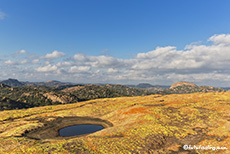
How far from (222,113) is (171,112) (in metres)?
22.0

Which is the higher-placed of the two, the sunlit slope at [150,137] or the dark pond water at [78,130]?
the sunlit slope at [150,137]

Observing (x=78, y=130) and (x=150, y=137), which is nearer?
(x=150, y=137)

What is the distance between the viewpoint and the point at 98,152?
3105 centimetres

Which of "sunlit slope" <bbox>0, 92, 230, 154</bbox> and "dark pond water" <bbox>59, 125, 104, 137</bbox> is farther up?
"sunlit slope" <bbox>0, 92, 230, 154</bbox>

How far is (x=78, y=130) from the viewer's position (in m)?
54.1

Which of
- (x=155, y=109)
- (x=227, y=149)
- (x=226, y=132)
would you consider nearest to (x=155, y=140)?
(x=227, y=149)

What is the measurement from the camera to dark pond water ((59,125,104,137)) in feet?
166

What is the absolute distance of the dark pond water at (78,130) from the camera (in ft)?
166

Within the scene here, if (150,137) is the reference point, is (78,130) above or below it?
below

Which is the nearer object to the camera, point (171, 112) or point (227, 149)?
point (227, 149)

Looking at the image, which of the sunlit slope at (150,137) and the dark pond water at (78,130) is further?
the dark pond water at (78,130)

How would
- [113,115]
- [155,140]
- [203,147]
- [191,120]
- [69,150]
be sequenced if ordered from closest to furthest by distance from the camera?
[69,150] → [203,147] → [155,140] → [191,120] → [113,115]

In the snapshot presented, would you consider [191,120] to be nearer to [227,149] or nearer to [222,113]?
[222,113]

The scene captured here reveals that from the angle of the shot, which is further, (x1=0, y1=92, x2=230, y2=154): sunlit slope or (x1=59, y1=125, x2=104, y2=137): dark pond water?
(x1=59, y1=125, x2=104, y2=137): dark pond water
